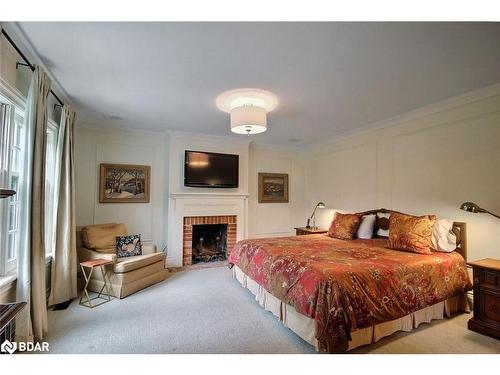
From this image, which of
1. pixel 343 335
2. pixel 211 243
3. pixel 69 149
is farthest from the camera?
pixel 211 243

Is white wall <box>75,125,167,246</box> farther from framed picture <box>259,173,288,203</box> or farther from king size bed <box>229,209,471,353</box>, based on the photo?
king size bed <box>229,209,471,353</box>

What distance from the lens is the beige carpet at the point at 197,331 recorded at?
2.02 metres

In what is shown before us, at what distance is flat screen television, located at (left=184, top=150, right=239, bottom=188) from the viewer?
14.9 feet

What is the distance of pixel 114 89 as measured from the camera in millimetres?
2746

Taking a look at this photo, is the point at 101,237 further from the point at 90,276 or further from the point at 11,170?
the point at 11,170

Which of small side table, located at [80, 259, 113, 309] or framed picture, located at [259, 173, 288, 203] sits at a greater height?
framed picture, located at [259, 173, 288, 203]

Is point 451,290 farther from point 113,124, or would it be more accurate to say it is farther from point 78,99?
point 113,124

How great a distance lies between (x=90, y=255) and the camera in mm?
3225

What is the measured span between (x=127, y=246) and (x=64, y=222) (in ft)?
3.08

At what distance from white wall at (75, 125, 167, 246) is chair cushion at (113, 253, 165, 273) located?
1021 millimetres

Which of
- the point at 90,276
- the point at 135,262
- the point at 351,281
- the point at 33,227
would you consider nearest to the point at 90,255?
the point at 90,276

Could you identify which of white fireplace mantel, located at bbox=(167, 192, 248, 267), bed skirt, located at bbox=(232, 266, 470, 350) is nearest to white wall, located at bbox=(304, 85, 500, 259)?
bed skirt, located at bbox=(232, 266, 470, 350)

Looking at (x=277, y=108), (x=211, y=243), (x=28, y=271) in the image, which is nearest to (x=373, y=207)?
(x=277, y=108)
